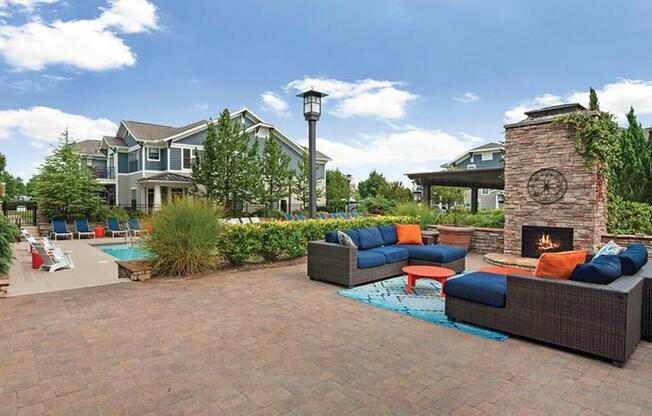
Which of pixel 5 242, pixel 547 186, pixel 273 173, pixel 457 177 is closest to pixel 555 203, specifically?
pixel 547 186

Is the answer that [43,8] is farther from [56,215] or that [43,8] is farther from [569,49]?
[569,49]

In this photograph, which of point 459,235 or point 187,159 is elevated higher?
point 187,159

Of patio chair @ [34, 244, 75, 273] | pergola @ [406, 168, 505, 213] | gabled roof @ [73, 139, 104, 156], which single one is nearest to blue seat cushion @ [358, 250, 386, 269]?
patio chair @ [34, 244, 75, 273]

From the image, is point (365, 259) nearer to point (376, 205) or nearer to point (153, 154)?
point (376, 205)

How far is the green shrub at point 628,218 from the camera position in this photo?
815 centimetres

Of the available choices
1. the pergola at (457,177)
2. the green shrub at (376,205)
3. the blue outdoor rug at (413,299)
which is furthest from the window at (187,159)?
the blue outdoor rug at (413,299)

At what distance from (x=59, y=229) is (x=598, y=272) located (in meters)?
17.2

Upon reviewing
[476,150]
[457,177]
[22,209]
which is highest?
[476,150]

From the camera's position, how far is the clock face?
7688 millimetres

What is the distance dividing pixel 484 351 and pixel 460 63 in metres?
10.8

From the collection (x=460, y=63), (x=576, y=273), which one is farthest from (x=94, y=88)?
(x=576, y=273)

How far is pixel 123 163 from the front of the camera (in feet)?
78.6

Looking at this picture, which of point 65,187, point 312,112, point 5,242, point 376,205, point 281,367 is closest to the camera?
point 281,367

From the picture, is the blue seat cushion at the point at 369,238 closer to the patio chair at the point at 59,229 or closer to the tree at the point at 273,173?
the patio chair at the point at 59,229
